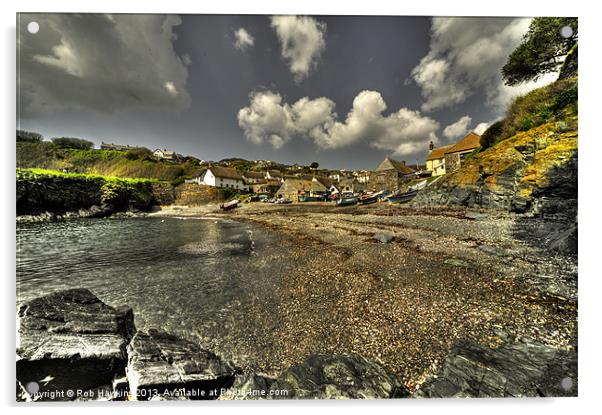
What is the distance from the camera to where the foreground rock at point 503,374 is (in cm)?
182

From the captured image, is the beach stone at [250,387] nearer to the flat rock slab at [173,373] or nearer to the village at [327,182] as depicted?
the flat rock slab at [173,373]

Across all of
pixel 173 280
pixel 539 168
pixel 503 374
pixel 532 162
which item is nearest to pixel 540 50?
pixel 539 168

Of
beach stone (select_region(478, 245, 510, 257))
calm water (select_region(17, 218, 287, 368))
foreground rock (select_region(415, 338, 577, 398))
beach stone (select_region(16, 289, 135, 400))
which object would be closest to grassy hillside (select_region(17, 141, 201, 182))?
calm water (select_region(17, 218, 287, 368))

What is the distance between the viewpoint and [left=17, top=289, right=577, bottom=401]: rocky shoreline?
185 cm

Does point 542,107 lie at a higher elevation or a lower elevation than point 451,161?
lower

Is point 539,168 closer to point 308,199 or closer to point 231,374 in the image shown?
point 231,374

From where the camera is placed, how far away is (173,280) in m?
4.20

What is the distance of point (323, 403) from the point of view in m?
1.98

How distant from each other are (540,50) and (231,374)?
268 inches

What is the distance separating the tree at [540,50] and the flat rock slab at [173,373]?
653 cm

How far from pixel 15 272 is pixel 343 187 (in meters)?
35.2

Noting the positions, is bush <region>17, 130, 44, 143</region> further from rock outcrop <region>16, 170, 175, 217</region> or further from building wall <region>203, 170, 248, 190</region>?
building wall <region>203, 170, 248, 190</region>
